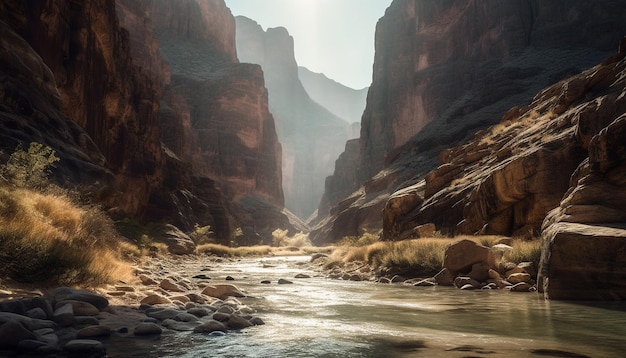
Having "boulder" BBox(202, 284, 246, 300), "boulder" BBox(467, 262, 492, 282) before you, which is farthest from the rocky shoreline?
"boulder" BBox(467, 262, 492, 282)

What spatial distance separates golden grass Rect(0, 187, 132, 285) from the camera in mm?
6504

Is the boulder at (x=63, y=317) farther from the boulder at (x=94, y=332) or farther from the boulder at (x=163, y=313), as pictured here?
the boulder at (x=163, y=313)

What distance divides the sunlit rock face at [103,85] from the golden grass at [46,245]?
8.90m

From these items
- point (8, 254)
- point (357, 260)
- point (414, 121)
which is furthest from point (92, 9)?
point (414, 121)

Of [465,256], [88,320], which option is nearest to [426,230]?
[465,256]

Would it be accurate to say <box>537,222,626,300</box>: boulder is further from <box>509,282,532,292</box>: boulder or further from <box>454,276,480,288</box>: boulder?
<box>454,276,480,288</box>: boulder

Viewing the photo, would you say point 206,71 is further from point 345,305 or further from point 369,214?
point 345,305

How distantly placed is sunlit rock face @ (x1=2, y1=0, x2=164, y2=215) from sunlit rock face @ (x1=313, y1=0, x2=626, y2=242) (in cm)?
1870

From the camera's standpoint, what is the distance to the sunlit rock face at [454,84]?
28828 mm

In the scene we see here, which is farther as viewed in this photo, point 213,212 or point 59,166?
point 213,212

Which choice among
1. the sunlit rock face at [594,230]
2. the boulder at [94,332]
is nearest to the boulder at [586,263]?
the sunlit rock face at [594,230]

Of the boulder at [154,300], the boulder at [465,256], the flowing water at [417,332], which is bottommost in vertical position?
the flowing water at [417,332]

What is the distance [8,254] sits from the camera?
6.43 m

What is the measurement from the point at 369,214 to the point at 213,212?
2535 cm
